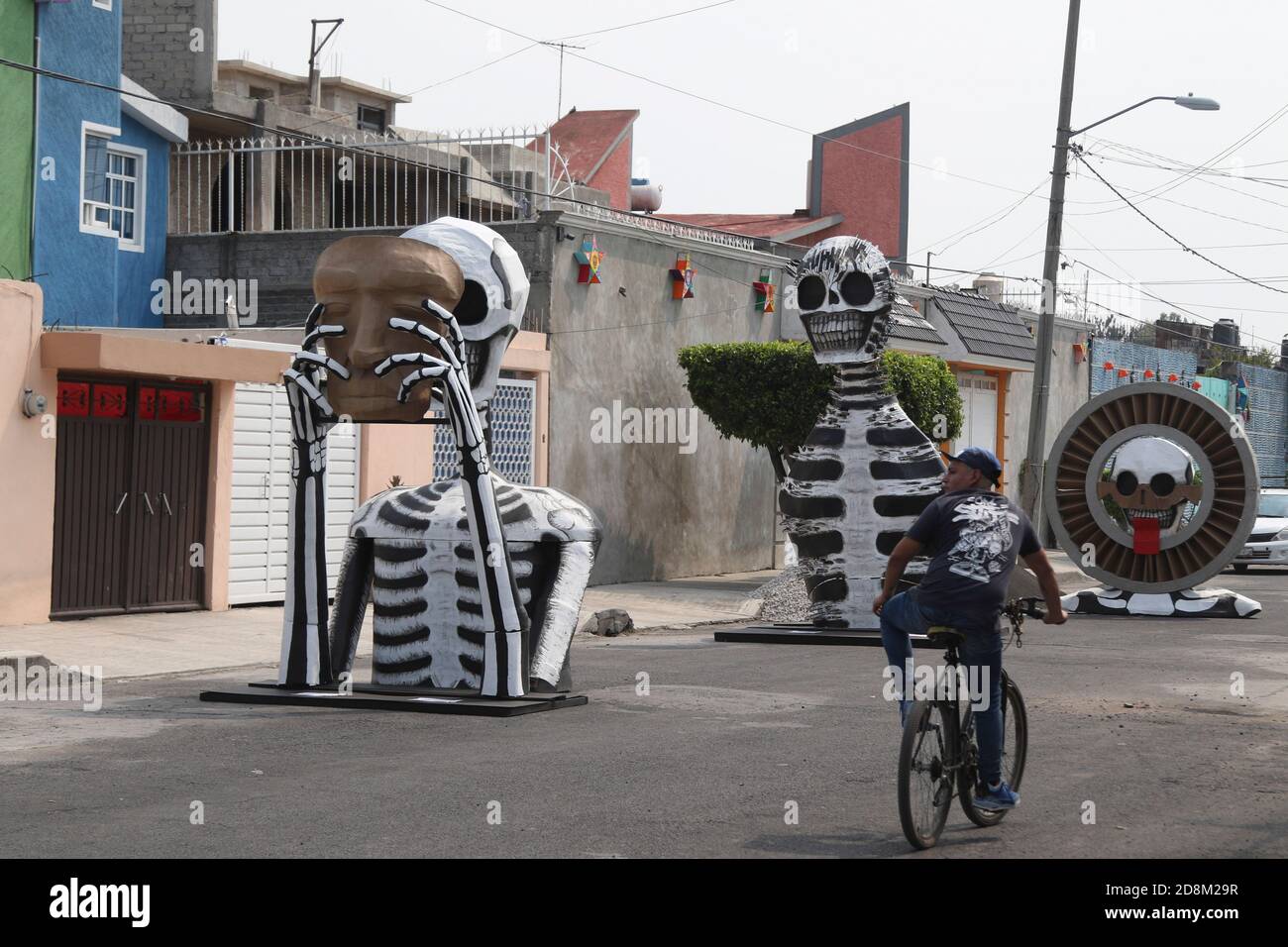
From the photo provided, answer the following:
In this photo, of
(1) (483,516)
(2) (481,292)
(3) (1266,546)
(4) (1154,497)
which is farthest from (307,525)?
(3) (1266,546)

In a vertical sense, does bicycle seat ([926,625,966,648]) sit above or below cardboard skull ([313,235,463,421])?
below

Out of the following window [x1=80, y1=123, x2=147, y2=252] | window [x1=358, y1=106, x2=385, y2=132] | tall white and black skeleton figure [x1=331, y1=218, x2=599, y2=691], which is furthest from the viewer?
window [x1=358, y1=106, x2=385, y2=132]

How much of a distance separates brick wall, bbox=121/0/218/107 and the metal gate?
45.3ft

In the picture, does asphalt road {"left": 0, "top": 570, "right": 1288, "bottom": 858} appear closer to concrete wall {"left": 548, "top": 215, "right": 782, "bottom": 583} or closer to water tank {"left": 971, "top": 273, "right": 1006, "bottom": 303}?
concrete wall {"left": 548, "top": 215, "right": 782, "bottom": 583}

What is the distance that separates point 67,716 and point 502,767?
3497 mm

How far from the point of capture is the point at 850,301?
52.2 ft

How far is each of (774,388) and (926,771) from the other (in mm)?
15788

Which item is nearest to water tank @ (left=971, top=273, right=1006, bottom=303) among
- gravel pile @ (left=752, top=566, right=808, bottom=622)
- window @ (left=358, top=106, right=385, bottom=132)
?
window @ (left=358, top=106, right=385, bottom=132)

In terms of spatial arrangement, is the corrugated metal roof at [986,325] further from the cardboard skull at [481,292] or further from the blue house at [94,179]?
the cardboard skull at [481,292]

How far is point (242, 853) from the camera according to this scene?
22.3 feet

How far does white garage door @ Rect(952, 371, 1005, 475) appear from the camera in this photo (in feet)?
110

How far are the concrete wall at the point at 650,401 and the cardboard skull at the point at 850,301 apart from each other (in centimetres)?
636

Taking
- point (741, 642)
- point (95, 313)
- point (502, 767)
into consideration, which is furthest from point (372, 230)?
point (502, 767)
